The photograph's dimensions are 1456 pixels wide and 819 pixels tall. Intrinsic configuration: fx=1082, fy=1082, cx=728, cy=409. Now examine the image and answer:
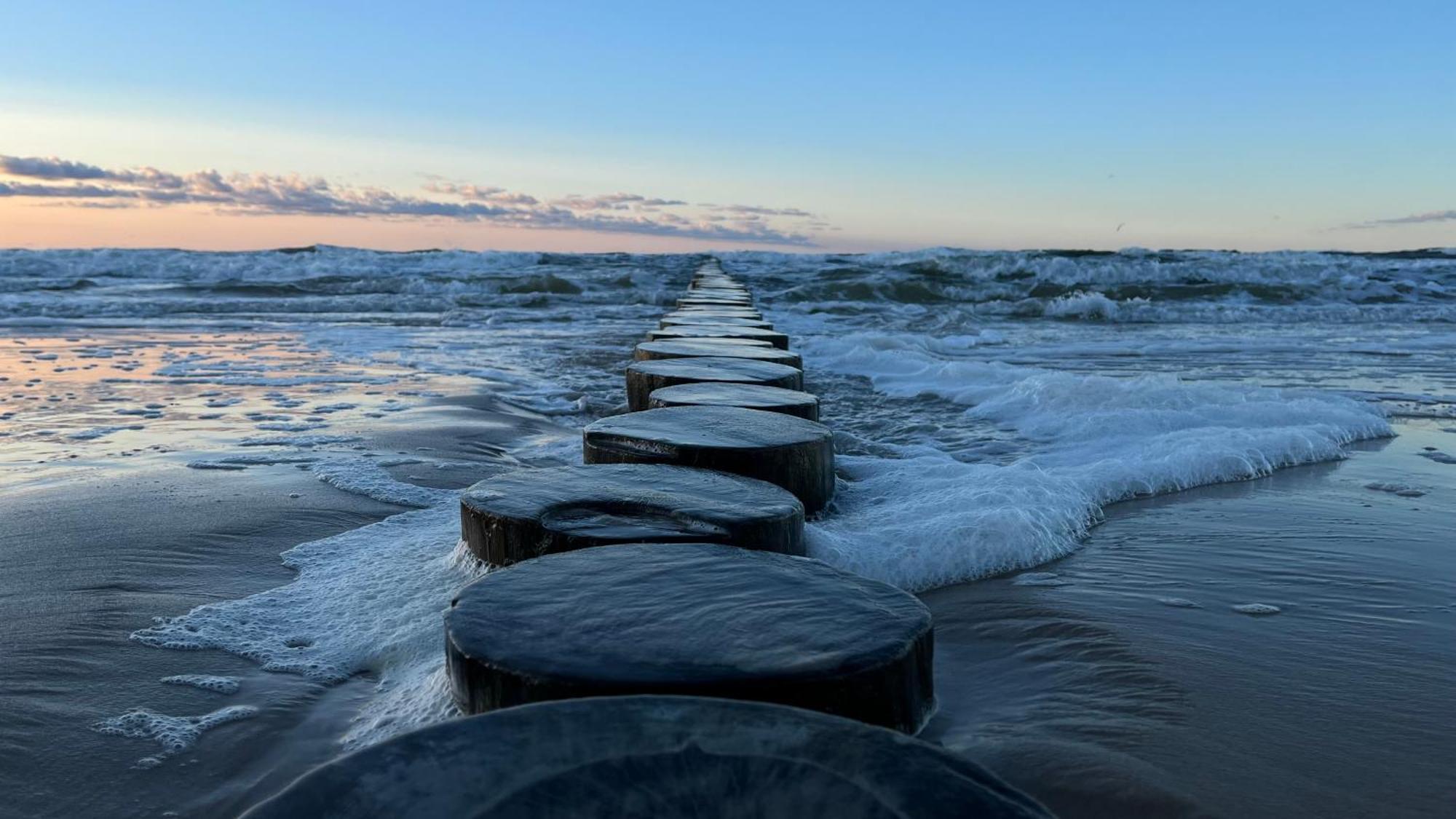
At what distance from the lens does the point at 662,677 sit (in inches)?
47.3

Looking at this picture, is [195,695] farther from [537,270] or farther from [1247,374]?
[537,270]

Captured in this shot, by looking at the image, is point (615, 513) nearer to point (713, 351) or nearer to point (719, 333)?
point (713, 351)

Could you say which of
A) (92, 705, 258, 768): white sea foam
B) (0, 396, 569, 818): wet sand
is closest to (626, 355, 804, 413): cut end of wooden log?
(0, 396, 569, 818): wet sand

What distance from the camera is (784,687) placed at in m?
1.20

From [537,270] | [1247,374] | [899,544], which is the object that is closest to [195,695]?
[899,544]

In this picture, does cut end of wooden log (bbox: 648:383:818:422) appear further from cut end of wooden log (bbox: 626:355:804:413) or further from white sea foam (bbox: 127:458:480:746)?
white sea foam (bbox: 127:458:480:746)

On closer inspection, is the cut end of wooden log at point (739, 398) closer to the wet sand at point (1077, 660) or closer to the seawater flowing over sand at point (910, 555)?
the seawater flowing over sand at point (910, 555)

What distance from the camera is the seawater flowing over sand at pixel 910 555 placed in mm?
1748

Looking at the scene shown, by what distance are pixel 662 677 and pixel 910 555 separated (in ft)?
5.51

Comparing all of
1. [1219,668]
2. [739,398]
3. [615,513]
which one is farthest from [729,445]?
[1219,668]

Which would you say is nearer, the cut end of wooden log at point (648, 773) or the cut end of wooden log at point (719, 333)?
the cut end of wooden log at point (648, 773)

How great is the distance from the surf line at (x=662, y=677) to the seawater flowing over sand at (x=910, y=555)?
0.29 metres

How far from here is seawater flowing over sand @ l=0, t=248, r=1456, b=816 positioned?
5.74 feet

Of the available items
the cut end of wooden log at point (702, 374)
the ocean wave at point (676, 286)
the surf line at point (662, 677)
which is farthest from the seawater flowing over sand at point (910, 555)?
the ocean wave at point (676, 286)
